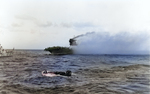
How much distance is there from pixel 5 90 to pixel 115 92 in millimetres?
7887

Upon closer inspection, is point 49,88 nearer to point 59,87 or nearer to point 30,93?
point 59,87

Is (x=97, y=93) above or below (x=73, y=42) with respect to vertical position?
below

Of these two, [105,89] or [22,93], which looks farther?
[105,89]

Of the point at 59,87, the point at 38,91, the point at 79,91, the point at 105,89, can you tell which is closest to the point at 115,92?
the point at 105,89

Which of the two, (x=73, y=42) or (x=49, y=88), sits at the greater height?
(x=73, y=42)

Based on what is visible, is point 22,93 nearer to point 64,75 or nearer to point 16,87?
point 16,87

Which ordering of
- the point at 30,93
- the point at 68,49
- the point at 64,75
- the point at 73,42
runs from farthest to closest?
the point at 68,49
the point at 73,42
the point at 64,75
the point at 30,93

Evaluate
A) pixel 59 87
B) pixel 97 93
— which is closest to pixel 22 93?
pixel 59 87

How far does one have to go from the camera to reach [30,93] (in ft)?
31.9

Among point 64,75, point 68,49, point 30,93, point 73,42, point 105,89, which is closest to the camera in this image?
point 30,93

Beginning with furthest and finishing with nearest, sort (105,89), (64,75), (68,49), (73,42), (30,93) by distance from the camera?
(68,49)
(73,42)
(64,75)
(105,89)
(30,93)

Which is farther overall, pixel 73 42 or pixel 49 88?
pixel 73 42

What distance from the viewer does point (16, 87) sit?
11.0 meters

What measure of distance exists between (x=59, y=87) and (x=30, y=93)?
7.43 feet
